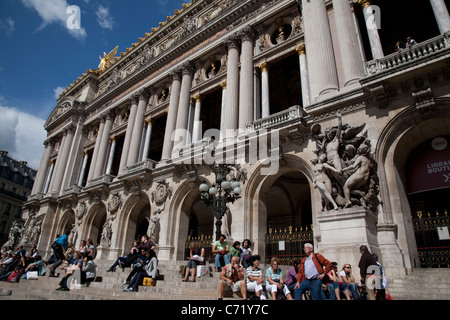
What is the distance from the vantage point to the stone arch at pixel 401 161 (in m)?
9.97

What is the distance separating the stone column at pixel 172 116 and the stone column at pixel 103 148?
8.54 meters

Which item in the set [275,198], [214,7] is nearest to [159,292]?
[275,198]

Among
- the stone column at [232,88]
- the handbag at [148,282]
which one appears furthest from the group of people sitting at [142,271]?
the stone column at [232,88]

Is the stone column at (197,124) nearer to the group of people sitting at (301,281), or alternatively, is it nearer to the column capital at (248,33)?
the column capital at (248,33)

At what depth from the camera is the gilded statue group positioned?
1015cm

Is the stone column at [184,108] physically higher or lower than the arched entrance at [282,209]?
higher

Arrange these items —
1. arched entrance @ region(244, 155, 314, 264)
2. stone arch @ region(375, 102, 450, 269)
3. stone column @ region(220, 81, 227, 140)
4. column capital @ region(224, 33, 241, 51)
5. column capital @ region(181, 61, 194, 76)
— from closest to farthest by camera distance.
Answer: stone arch @ region(375, 102, 450, 269) → arched entrance @ region(244, 155, 314, 264) → stone column @ region(220, 81, 227, 140) → column capital @ region(224, 33, 241, 51) → column capital @ region(181, 61, 194, 76)

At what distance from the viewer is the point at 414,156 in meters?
11.7

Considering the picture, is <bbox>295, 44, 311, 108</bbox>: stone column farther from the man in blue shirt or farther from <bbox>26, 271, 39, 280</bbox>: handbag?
<bbox>26, 271, 39, 280</bbox>: handbag

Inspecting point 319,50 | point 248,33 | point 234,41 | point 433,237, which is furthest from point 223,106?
point 433,237

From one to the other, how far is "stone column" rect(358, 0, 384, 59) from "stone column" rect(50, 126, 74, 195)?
28.5 m

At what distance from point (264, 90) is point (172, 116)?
7.38 metres

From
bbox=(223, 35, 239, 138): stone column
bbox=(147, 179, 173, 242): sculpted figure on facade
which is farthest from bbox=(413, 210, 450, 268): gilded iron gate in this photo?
bbox=(147, 179, 173, 242): sculpted figure on facade

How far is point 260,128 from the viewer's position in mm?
14984
